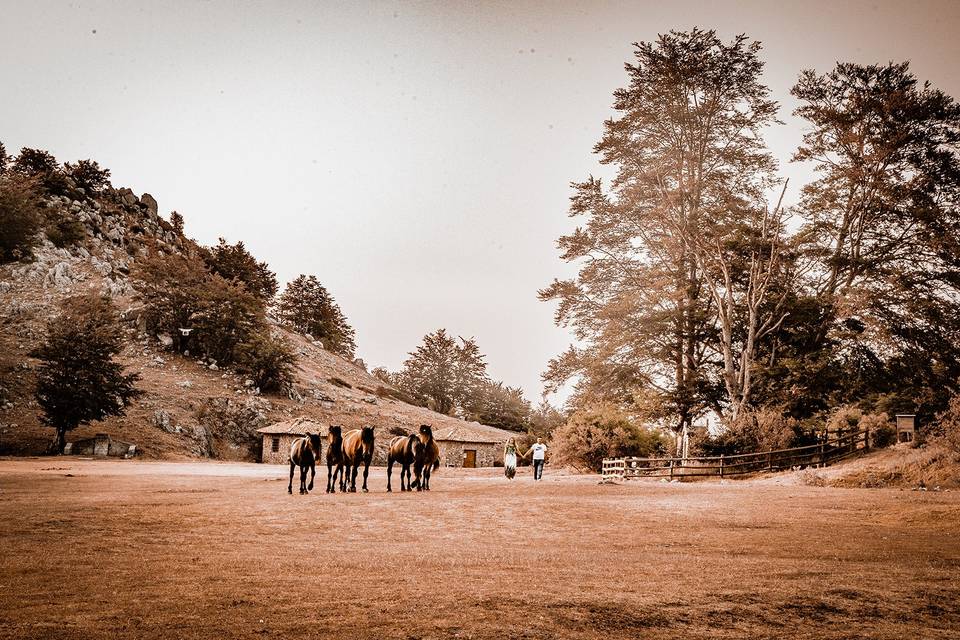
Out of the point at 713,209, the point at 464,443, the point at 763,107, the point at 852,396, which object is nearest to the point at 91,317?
the point at 464,443

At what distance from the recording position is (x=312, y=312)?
107 m

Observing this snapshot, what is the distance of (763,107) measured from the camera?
32.6m

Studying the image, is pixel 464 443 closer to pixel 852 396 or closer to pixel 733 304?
pixel 733 304

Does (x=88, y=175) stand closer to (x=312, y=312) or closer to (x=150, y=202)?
(x=150, y=202)

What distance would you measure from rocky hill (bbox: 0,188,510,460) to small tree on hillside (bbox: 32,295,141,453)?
2.47 metres

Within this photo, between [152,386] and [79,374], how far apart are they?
596 inches

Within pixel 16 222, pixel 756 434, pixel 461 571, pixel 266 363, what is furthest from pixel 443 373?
pixel 461 571

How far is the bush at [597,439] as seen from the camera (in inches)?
1436

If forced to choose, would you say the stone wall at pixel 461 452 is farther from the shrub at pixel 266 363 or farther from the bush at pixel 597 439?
the shrub at pixel 266 363

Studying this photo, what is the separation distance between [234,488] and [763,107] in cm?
2982

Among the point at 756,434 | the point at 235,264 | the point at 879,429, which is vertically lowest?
the point at 756,434

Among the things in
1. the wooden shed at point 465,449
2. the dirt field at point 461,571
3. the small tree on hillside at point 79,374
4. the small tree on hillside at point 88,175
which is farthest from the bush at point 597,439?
the small tree on hillside at point 88,175

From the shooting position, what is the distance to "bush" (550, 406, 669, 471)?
36469 millimetres

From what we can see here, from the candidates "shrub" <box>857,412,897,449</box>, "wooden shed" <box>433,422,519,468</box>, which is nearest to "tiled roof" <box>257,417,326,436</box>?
"wooden shed" <box>433,422,519,468</box>
